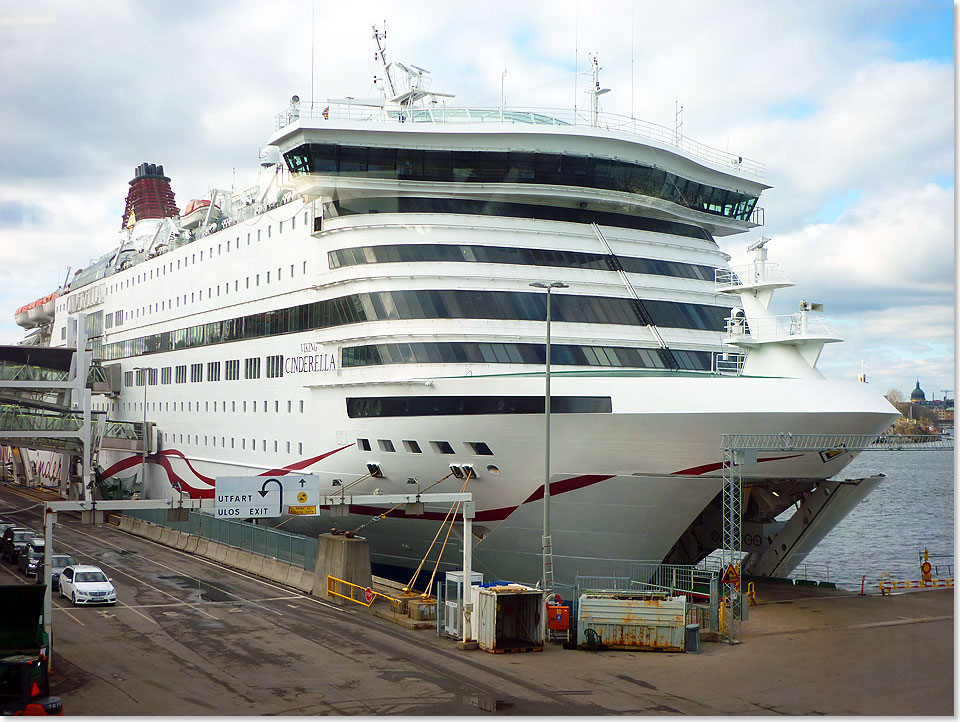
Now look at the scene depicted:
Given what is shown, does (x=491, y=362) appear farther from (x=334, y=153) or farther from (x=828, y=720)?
(x=828, y=720)

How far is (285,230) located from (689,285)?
11.5 m

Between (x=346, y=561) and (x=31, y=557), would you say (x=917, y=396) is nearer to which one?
(x=346, y=561)

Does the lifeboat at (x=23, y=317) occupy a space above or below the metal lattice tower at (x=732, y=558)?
above

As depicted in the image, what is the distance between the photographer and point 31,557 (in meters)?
26.5

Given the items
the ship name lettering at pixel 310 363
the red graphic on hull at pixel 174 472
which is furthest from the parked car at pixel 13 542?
the ship name lettering at pixel 310 363

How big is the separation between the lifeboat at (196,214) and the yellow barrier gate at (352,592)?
18.5 metres

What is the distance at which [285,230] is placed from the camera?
2648cm

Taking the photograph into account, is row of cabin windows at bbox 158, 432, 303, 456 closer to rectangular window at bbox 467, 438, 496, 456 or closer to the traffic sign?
rectangular window at bbox 467, 438, 496, 456

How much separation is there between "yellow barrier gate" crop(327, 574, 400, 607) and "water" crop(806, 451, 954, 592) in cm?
1813

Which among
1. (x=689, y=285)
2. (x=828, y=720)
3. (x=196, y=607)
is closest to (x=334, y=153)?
(x=689, y=285)

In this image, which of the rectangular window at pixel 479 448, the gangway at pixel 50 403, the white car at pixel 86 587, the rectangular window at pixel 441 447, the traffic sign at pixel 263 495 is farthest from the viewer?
the gangway at pixel 50 403

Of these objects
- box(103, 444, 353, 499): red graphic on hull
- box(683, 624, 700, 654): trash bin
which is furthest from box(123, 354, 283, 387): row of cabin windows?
box(683, 624, 700, 654): trash bin

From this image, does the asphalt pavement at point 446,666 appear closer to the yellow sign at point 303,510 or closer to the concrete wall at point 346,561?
the concrete wall at point 346,561

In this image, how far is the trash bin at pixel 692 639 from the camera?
16.6 meters
